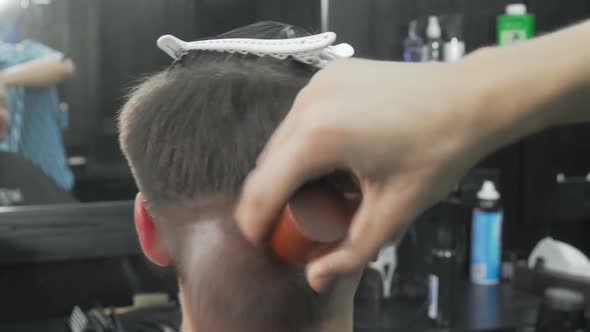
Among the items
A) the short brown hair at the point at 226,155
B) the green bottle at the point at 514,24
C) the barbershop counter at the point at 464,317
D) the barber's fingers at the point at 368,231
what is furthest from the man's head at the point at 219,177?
the green bottle at the point at 514,24

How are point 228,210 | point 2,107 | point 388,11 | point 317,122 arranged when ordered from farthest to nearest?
point 388,11, point 2,107, point 228,210, point 317,122

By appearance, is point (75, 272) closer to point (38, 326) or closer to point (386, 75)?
point (38, 326)

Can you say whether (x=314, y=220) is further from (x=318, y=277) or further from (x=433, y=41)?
(x=433, y=41)

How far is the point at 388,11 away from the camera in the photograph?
2.04 m

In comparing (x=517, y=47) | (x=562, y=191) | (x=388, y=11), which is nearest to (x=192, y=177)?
(x=517, y=47)

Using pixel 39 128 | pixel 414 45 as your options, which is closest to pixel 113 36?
pixel 39 128

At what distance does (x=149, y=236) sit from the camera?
75 centimetres

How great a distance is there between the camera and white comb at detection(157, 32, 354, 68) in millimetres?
629

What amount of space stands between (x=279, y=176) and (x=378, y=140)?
3.3 inches

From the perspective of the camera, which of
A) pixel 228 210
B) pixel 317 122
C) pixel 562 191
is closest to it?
pixel 317 122

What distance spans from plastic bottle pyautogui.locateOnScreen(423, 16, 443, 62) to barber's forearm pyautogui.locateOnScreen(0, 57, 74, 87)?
1202 mm

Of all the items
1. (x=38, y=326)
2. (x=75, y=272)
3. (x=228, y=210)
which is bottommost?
(x=38, y=326)

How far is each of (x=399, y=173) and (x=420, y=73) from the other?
0.27 ft

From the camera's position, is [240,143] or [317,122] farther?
[240,143]
